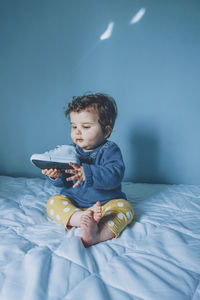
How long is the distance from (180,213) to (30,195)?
0.69 m

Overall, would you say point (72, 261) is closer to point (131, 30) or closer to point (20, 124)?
point (20, 124)

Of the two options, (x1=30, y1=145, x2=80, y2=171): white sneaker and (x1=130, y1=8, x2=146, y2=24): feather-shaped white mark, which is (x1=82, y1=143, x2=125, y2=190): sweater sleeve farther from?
(x1=130, y1=8, x2=146, y2=24): feather-shaped white mark

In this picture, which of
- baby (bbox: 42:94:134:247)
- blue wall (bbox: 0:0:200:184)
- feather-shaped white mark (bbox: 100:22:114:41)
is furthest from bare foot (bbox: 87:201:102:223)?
feather-shaped white mark (bbox: 100:22:114:41)

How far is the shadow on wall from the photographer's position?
142cm

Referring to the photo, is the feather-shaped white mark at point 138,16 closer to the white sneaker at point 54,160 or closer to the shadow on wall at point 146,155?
the shadow on wall at point 146,155

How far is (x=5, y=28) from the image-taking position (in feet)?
4.85

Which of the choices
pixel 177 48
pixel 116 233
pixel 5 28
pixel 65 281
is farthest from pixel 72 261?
pixel 5 28

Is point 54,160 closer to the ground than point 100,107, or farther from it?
closer to the ground

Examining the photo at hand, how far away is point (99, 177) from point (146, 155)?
65cm

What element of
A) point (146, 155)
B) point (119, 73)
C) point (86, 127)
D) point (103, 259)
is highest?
point (119, 73)

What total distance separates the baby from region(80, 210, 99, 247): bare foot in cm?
2

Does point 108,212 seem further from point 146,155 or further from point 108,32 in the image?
point 108,32

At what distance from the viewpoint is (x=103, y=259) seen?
0.65m

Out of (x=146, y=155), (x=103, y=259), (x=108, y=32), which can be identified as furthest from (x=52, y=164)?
(x=108, y=32)
